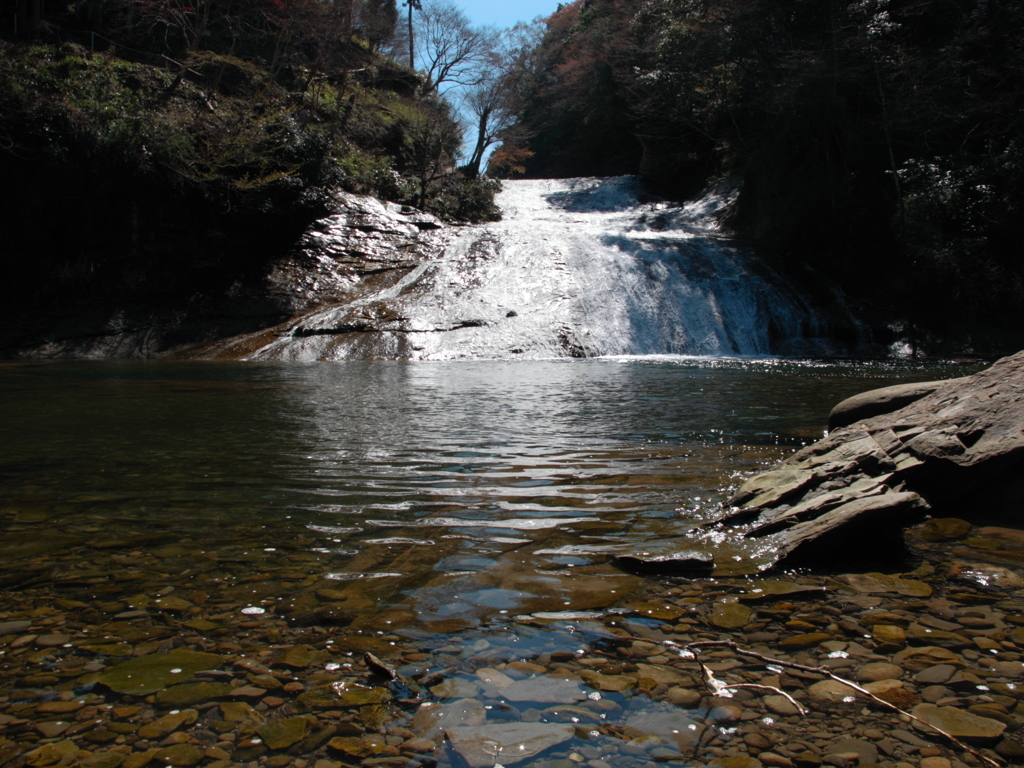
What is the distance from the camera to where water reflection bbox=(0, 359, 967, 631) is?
8.00 feet

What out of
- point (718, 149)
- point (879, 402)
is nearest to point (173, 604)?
point (879, 402)

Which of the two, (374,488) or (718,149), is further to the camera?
(718,149)

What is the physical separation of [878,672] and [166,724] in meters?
1.90

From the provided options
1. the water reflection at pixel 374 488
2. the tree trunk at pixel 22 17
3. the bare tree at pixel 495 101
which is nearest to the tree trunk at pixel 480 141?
the bare tree at pixel 495 101

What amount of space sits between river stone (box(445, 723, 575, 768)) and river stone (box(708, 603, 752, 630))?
0.76 m

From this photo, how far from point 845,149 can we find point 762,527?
2055 cm

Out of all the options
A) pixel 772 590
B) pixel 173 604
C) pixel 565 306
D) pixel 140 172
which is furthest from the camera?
pixel 140 172

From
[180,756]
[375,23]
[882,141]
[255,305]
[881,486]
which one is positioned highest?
[375,23]

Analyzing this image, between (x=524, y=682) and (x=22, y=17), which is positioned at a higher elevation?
(x=22, y=17)

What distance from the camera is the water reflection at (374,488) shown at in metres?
2.44

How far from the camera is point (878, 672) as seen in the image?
179cm

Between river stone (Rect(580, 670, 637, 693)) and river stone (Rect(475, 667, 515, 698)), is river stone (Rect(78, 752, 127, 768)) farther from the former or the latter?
river stone (Rect(580, 670, 637, 693))

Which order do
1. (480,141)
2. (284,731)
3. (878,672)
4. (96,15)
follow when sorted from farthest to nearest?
(480,141), (96,15), (878,672), (284,731)

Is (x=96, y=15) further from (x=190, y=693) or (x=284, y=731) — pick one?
(x=284, y=731)
